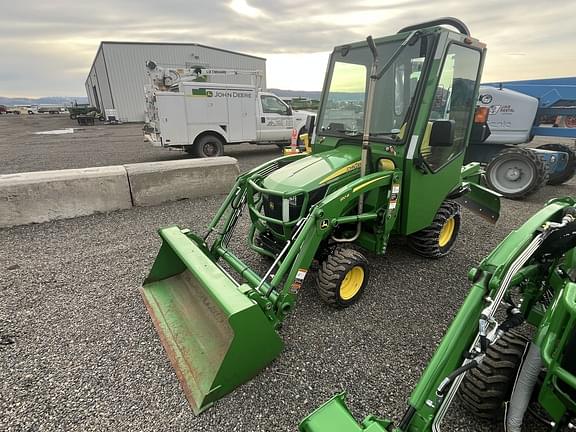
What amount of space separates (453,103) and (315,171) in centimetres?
170

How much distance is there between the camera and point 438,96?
3172 millimetres

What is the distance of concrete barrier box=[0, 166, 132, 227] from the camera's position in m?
4.76

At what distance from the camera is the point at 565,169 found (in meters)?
7.01

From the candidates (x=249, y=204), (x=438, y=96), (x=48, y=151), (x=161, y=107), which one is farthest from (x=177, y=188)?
(x=48, y=151)

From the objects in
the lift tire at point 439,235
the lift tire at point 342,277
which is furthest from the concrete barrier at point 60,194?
the lift tire at point 439,235

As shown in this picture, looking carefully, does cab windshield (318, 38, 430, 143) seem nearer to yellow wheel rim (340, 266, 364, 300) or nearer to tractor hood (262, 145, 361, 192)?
tractor hood (262, 145, 361, 192)

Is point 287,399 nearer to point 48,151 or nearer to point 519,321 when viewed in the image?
point 519,321

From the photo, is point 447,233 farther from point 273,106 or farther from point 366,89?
point 273,106

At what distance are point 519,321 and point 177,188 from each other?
559 cm

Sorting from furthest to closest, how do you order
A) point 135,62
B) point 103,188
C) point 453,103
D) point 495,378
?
point 135,62, point 103,188, point 453,103, point 495,378

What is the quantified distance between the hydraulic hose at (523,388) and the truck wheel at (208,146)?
30.5 ft

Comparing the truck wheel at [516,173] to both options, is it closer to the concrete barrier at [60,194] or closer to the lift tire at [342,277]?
the lift tire at [342,277]

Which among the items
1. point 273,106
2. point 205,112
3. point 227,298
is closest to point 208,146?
point 205,112

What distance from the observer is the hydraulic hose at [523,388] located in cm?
157
